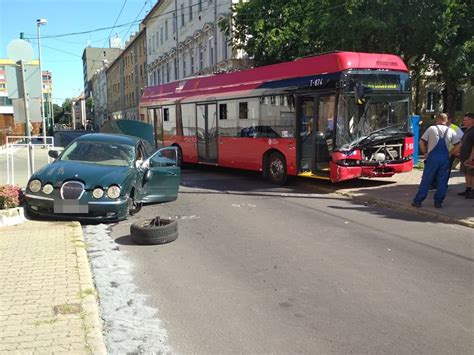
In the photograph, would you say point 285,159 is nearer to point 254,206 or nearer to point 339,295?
point 254,206

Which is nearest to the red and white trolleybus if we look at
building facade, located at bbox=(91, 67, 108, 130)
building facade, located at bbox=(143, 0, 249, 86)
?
building facade, located at bbox=(143, 0, 249, 86)

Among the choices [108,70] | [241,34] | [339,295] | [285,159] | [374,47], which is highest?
[108,70]

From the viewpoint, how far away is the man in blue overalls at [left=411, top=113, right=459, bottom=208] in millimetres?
9086

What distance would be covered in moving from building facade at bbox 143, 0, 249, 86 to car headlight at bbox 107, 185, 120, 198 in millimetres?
17121

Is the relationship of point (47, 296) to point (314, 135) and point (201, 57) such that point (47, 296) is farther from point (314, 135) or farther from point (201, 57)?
point (201, 57)

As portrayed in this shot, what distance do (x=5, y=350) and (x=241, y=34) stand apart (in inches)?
863

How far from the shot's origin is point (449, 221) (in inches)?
337

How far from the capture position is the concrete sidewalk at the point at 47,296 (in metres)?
3.74

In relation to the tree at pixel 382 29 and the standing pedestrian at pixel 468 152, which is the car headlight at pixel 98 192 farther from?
the tree at pixel 382 29

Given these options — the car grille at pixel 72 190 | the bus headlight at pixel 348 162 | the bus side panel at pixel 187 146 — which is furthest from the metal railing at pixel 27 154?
the bus headlight at pixel 348 162

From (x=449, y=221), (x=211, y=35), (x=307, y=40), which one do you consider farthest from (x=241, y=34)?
(x=449, y=221)

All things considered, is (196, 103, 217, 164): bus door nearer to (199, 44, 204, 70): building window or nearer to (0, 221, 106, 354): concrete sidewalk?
(0, 221, 106, 354): concrete sidewalk

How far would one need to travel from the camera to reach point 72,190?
26.3 feet

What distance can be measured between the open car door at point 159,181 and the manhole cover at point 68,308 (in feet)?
17.4
